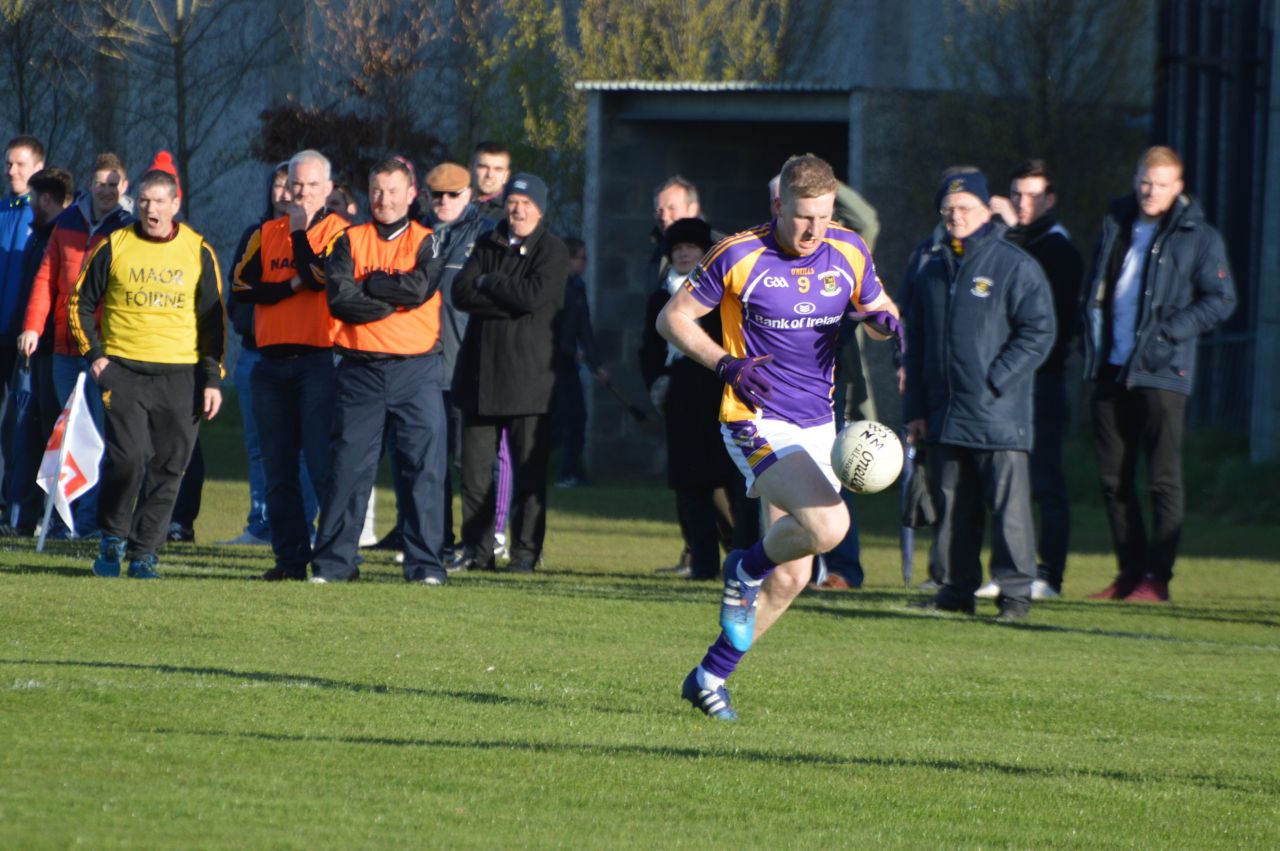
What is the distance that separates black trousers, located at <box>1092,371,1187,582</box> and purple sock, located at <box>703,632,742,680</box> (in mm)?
5408

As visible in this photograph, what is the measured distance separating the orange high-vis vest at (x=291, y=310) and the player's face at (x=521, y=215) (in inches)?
54.2

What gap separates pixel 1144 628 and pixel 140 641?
17.0 ft

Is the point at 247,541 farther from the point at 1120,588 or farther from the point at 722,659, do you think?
the point at 722,659

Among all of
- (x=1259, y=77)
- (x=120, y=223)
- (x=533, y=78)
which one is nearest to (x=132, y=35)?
(x=533, y=78)

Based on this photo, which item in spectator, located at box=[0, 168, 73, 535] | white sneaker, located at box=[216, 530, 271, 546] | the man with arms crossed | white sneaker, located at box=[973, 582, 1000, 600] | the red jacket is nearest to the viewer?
the man with arms crossed

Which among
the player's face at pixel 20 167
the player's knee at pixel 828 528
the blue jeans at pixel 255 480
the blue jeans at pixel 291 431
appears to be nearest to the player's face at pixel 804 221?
the player's knee at pixel 828 528

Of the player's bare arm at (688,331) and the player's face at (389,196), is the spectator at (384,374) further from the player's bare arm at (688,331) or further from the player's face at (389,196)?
the player's bare arm at (688,331)

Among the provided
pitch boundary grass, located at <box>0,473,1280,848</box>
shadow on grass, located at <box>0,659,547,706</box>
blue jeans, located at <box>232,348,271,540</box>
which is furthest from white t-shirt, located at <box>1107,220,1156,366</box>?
shadow on grass, located at <box>0,659,547,706</box>

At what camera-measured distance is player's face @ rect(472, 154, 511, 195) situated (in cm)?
1344

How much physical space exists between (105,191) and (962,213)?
539 centimetres

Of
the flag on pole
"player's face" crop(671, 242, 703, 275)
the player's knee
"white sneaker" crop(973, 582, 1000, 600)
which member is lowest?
"white sneaker" crop(973, 582, 1000, 600)

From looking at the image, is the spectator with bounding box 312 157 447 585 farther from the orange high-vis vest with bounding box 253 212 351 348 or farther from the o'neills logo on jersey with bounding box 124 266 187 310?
the o'neills logo on jersey with bounding box 124 266 187 310

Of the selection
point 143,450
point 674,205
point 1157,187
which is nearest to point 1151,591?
point 1157,187

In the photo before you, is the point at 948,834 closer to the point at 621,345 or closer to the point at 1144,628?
the point at 1144,628
